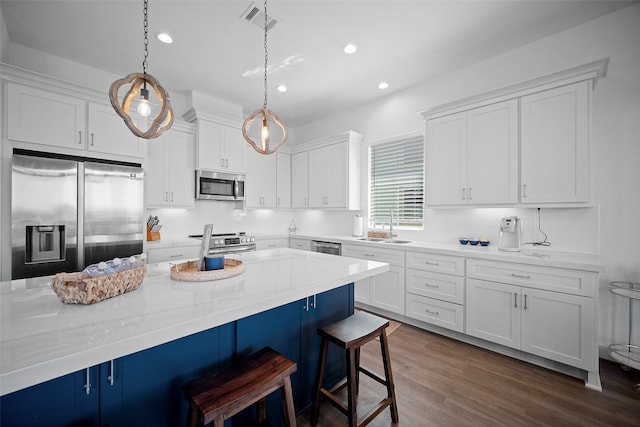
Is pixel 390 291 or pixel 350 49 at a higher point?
pixel 350 49

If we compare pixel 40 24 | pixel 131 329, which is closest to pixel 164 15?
pixel 40 24

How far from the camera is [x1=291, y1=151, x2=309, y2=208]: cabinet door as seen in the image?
482 cm

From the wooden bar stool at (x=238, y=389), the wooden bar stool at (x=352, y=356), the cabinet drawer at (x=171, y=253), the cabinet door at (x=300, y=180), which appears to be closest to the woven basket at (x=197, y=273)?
the wooden bar stool at (x=238, y=389)

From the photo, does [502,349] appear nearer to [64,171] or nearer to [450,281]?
[450,281]

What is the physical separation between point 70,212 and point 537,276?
13.9 feet

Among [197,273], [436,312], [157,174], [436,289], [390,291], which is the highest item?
[157,174]

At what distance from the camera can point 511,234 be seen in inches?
104

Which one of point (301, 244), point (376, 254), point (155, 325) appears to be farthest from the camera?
point (301, 244)

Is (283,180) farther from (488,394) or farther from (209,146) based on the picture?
(488,394)

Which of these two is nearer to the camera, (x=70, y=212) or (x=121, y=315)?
(x=121, y=315)

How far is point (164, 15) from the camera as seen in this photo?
241 centimetres

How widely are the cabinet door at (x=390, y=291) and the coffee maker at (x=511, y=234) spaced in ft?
3.53

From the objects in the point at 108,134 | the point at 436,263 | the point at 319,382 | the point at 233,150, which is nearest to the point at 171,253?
the point at 108,134

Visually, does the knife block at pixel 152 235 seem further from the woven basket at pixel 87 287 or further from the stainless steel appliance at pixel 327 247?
the woven basket at pixel 87 287
